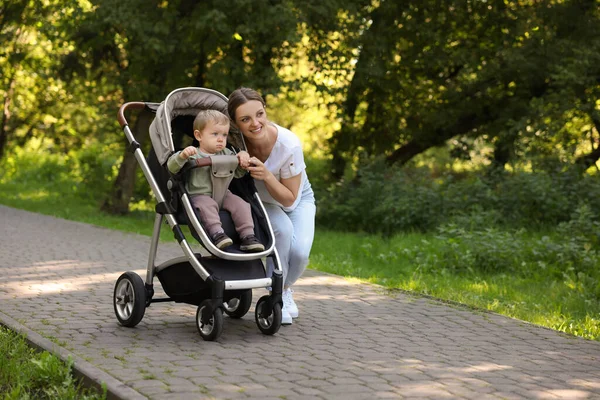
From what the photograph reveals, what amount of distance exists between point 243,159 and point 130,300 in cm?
148

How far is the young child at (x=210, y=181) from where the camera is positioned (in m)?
6.96

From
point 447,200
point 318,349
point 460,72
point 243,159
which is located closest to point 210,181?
point 243,159

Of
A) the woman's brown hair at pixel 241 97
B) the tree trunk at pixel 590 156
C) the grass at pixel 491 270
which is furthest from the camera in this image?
the tree trunk at pixel 590 156

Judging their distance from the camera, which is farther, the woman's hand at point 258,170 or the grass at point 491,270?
the grass at point 491,270

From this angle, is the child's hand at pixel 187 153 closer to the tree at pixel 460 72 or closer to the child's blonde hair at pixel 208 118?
the child's blonde hair at pixel 208 118

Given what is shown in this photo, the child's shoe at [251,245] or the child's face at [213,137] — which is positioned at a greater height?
the child's face at [213,137]

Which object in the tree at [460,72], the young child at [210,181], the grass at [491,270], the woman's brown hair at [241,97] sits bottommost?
the grass at [491,270]

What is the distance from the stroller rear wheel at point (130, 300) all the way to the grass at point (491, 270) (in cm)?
343

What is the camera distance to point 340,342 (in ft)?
23.2

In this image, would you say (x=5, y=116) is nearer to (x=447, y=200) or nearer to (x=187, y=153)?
(x=447, y=200)

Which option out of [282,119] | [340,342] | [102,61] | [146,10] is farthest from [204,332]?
[282,119]

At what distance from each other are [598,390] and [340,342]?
6.50 feet

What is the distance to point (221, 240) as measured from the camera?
269 inches

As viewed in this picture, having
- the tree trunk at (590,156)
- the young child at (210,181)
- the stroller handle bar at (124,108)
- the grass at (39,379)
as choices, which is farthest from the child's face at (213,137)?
the tree trunk at (590,156)
